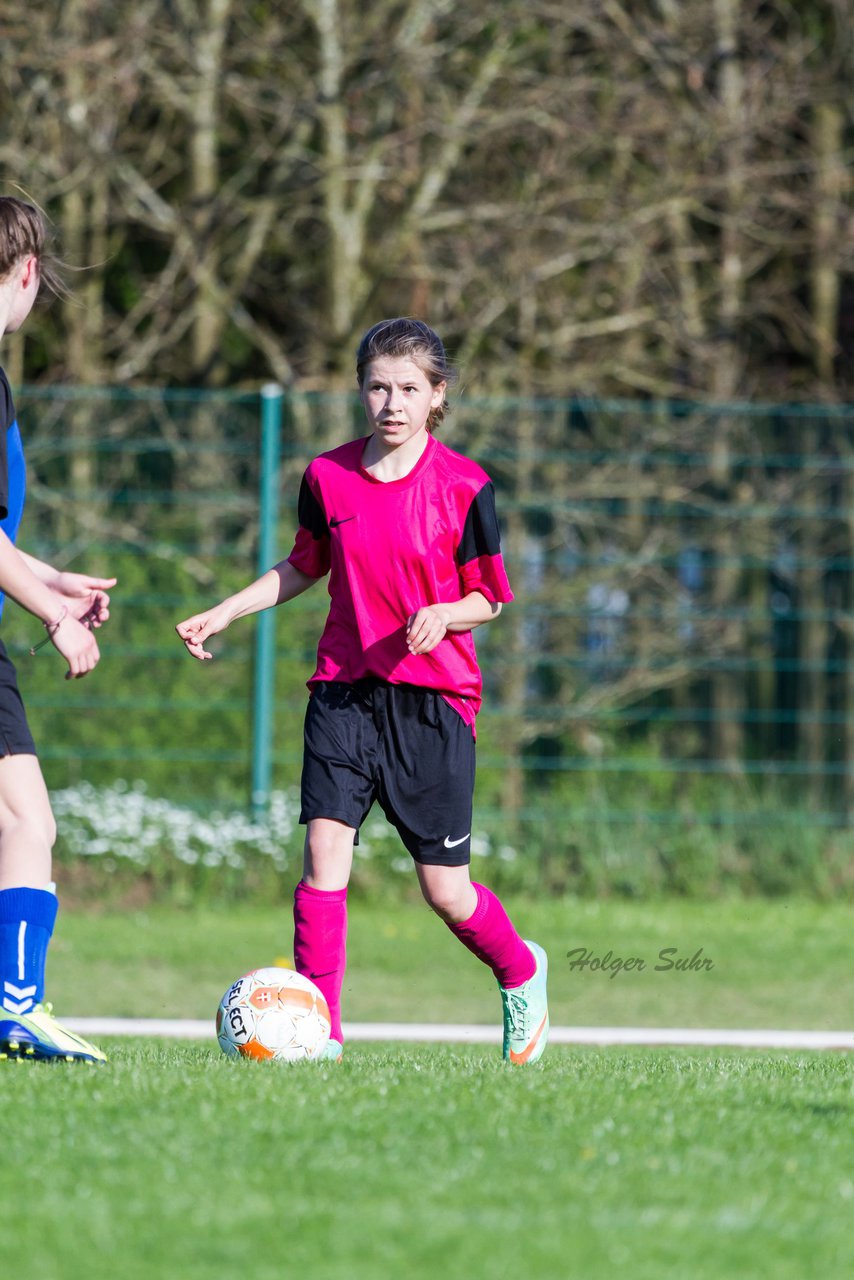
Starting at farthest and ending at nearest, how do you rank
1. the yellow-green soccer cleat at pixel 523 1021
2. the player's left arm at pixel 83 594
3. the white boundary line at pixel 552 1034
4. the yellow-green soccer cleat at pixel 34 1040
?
1. the white boundary line at pixel 552 1034
2. the yellow-green soccer cleat at pixel 523 1021
3. the player's left arm at pixel 83 594
4. the yellow-green soccer cleat at pixel 34 1040

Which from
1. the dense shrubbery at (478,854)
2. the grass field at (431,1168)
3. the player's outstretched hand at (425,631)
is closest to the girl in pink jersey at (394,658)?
the player's outstretched hand at (425,631)

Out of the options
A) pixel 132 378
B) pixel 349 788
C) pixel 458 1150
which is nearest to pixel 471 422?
pixel 132 378

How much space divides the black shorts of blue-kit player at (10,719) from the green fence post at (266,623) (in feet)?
20.4

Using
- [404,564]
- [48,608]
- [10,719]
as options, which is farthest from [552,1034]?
[48,608]

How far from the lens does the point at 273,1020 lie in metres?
4.59

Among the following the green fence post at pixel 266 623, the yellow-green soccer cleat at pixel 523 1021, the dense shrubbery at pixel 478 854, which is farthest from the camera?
the green fence post at pixel 266 623

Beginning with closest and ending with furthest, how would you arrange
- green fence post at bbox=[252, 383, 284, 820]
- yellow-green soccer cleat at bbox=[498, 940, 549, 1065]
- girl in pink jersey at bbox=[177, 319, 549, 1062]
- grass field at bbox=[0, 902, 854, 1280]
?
grass field at bbox=[0, 902, 854, 1280] < girl in pink jersey at bbox=[177, 319, 549, 1062] < yellow-green soccer cleat at bbox=[498, 940, 549, 1065] < green fence post at bbox=[252, 383, 284, 820]

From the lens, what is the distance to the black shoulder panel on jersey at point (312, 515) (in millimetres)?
4984

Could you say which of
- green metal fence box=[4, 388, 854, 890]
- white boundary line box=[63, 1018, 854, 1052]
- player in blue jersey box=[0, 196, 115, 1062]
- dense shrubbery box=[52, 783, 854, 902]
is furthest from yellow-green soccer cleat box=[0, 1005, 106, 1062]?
green metal fence box=[4, 388, 854, 890]

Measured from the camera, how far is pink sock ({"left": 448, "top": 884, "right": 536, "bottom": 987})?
5031mm

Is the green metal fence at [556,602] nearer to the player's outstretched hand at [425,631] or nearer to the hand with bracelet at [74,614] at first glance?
the hand with bracelet at [74,614]

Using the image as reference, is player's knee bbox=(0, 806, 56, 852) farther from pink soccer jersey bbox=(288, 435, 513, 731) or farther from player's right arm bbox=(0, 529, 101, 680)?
pink soccer jersey bbox=(288, 435, 513, 731)

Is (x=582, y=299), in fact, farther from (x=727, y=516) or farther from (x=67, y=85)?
(x=67, y=85)

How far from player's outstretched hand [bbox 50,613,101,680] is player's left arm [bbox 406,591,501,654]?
824 millimetres
